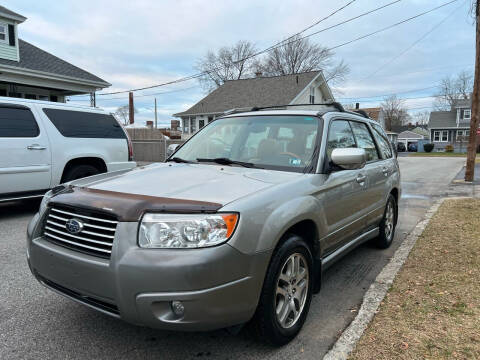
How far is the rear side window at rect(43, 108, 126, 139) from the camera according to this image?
22.2 feet

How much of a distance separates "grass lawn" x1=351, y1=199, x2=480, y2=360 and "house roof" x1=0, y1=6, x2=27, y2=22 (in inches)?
721

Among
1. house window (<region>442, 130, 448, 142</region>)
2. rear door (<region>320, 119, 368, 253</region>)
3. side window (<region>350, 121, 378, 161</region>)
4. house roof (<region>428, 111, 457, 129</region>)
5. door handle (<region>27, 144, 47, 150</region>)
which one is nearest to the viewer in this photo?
rear door (<region>320, 119, 368, 253</region>)

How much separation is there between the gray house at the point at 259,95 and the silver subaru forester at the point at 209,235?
23932mm

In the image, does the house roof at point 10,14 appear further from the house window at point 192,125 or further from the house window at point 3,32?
the house window at point 192,125

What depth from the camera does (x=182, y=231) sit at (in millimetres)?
2170

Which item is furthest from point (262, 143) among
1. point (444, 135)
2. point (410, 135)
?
point (410, 135)

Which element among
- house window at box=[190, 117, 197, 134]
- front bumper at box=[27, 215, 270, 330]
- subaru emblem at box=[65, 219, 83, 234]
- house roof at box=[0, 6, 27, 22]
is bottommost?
front bumper at box=[27, 215, 270, 330]

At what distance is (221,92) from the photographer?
3219 cm

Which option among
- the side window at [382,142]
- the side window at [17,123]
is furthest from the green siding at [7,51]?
the side window at [382,142]

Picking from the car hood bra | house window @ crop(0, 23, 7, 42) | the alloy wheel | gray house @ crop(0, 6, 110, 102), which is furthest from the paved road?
house window @ crop(0, 23, 7, 42)

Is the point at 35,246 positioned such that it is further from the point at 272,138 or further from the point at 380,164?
the point at 380,164

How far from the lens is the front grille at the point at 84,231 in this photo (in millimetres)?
2264

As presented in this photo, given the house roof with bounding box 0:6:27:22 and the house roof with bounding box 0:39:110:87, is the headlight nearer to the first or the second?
the house roof with bounding box 0:39:110:87

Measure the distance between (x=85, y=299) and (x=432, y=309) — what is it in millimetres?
2851
